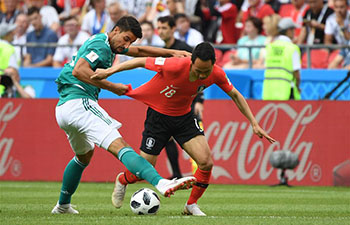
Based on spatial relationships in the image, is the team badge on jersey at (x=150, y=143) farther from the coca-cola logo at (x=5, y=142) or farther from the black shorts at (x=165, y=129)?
the coca-cola logo at (x=5, y=142)

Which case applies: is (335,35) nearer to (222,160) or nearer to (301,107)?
(301,107)

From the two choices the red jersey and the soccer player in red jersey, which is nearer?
the soccer player in red jersey

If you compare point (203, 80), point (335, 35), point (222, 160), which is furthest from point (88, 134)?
point (335, 35)

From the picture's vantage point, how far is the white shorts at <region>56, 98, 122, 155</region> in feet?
26.7

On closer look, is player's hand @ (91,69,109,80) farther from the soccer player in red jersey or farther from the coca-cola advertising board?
the coca-cola advertising board

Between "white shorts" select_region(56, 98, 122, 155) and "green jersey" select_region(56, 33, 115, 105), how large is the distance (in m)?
0.12

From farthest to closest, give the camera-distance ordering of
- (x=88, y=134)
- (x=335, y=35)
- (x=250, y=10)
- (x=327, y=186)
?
(x=250, y=10) → (x=335, y=35) → (x=327, y=186) → (x=88, y=134)

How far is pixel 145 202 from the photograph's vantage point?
27.5ft

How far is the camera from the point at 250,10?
1877cm

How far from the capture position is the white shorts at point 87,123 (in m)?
8.14

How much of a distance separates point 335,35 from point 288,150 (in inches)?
143

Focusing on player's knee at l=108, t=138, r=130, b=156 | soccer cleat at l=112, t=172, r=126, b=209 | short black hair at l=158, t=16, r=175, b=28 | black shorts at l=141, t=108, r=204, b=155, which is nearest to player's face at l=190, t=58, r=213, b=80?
black shorts at l=141, t=108, r=204, b=155

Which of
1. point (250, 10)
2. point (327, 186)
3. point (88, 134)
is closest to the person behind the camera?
point (88, 134)

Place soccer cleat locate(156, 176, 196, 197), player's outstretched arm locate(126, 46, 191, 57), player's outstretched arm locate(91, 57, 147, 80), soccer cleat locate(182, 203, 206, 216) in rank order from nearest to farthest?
soccer cleat locate(156, 176, 196, 197) → player's outstretched arm locate(91, 57, 147, 80) → soccer cleat locate(182, 203, 206, 216) → player's outstretched arm locate(126, 46, 191, 57)
